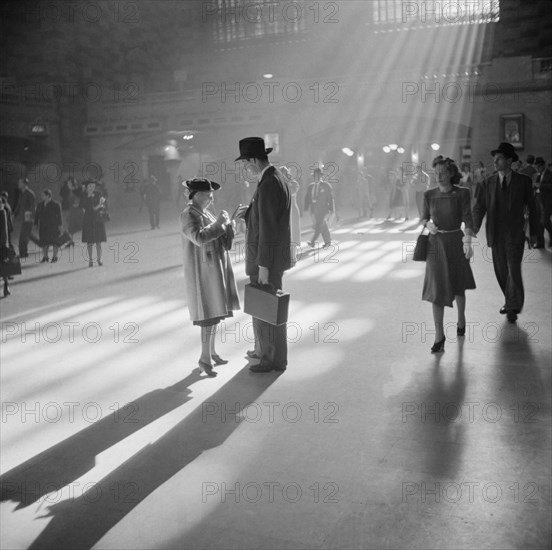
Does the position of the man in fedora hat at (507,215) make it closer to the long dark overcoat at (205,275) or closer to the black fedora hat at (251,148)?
the black fedora hat at (251,148)

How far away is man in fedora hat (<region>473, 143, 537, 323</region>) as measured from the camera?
6.75 metres

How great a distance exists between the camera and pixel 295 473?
3.70 m

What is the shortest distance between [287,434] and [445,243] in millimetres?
2383

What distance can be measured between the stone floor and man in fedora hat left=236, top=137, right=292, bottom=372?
769 millimetres

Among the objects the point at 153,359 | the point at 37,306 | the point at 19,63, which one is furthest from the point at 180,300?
the point at 19,63

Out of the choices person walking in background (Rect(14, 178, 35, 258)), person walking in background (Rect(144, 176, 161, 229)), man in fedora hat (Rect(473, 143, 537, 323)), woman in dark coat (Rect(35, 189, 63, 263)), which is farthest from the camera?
person walking in background (Rect(144, 176, 161, 229))

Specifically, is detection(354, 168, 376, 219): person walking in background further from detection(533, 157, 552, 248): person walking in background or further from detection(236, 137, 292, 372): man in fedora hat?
detection(236, 137, 292, 372): man in fedora hat

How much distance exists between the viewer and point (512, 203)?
267 inches

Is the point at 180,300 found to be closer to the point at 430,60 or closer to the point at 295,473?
the point at 295,473

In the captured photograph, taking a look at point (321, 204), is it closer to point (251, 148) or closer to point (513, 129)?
point (251, 148)

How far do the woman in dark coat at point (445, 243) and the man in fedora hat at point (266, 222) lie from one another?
1283 mm

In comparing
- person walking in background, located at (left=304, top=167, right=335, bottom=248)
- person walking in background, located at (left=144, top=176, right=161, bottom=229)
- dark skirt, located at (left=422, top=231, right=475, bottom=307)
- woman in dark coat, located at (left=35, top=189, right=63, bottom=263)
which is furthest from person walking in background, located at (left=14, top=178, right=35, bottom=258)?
dark skirt, located at (left=422, top=231, right=475, bottom=307)

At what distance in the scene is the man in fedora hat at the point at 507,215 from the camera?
675 cm

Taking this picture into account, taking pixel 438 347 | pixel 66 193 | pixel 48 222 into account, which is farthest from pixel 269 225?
pixel 66 193
